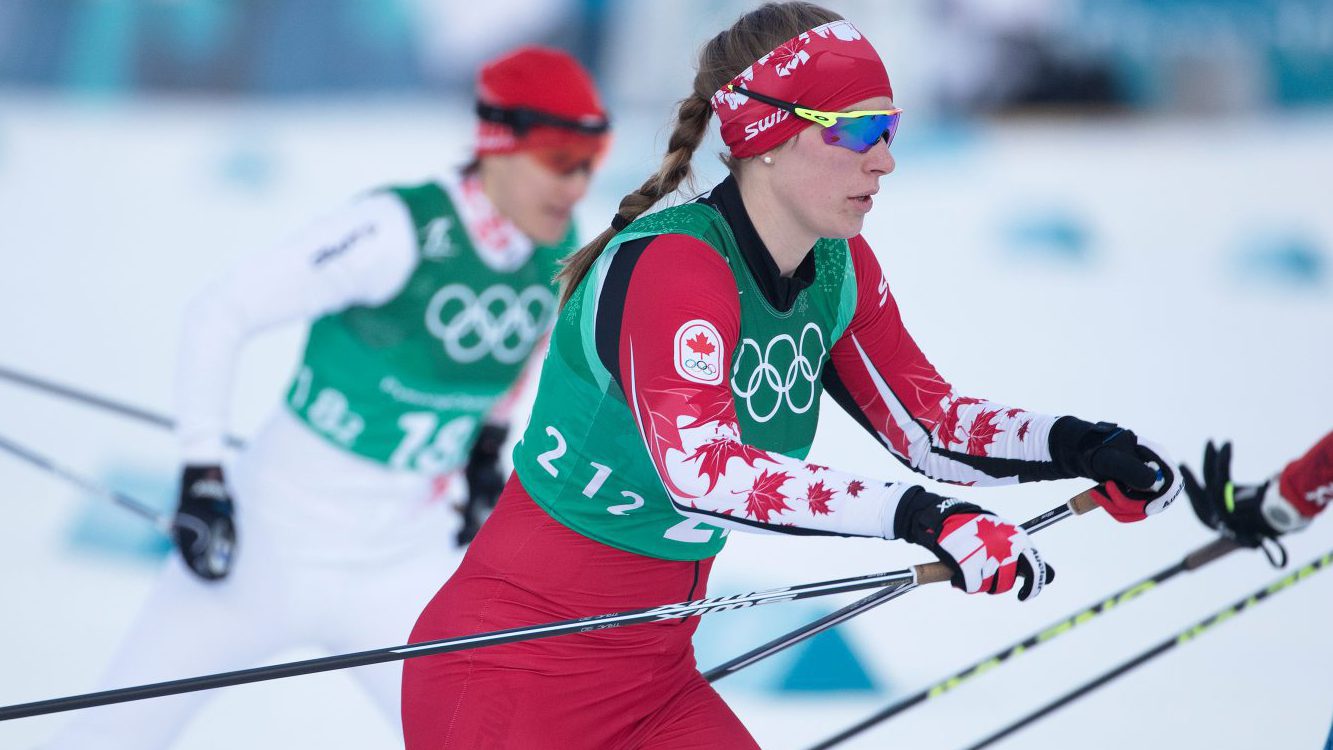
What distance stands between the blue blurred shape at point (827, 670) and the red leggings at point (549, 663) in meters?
1.88

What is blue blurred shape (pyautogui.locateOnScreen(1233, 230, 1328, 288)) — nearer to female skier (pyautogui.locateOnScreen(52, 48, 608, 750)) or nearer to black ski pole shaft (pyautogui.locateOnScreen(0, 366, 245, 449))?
female skier (pyautogui.locateOnScreen(52, 48, 608, 750))

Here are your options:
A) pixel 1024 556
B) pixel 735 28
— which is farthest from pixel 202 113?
pixel 1024 556

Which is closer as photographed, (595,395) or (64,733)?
(595,395)

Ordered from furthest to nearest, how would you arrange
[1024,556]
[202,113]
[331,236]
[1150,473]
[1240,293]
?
1. [202,113]
2. [1240,293]
3. [331,236]
4. [1150,473]
5. [1024,556]

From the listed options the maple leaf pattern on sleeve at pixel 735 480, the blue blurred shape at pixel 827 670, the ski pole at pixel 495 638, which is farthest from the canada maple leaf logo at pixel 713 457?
the blue blurred shape at pixel 827 670

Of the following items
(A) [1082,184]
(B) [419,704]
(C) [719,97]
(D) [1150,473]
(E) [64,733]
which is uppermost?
(A) [1082,184]

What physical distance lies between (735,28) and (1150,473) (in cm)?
85

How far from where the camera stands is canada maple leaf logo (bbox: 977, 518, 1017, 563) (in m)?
1.73

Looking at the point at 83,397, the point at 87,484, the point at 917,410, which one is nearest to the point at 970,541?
the point at 917,410

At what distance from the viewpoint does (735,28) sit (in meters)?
2.10

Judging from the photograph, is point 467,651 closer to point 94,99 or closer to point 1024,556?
point 1024,556

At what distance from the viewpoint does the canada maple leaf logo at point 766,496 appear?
5.80 ft

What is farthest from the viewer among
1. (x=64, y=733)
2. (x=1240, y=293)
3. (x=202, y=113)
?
(x=202, y=113)

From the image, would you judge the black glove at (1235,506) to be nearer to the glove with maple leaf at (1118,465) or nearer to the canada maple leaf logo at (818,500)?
the glove with maple leaf at (1118,465)
